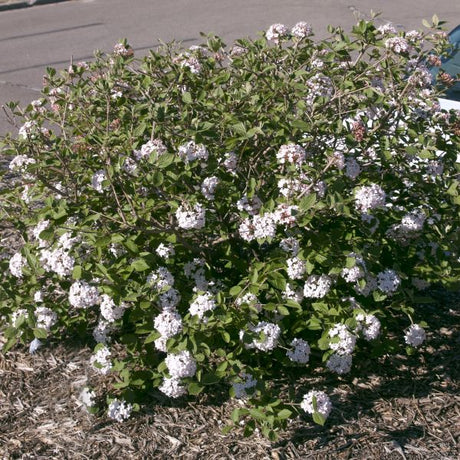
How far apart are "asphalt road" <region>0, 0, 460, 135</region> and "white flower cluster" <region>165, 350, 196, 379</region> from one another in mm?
8454

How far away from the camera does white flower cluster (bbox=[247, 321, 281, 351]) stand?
360cm

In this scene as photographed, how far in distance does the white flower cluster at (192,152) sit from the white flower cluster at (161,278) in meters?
0.56

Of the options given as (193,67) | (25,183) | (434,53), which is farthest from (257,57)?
(25,183)

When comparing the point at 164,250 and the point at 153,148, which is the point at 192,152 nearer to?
the point at 153,148

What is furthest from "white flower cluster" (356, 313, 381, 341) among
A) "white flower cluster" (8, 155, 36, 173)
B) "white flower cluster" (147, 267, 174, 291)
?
"white flower cluster" (8, 155, 36, 173)

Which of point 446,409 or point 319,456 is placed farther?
point 446,409

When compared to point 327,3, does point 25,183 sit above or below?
above

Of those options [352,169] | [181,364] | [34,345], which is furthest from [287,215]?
[34,345]

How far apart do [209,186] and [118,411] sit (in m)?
1.24

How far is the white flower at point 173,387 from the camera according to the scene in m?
3.77

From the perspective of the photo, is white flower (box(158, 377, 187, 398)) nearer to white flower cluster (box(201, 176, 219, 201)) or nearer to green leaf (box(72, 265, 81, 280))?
green leaf (box(72, 265, 81, 280))

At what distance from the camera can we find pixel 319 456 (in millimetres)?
3721

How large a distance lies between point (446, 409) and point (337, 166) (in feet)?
4.91

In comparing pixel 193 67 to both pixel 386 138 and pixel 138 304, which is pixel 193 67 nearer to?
pixel 386 138
